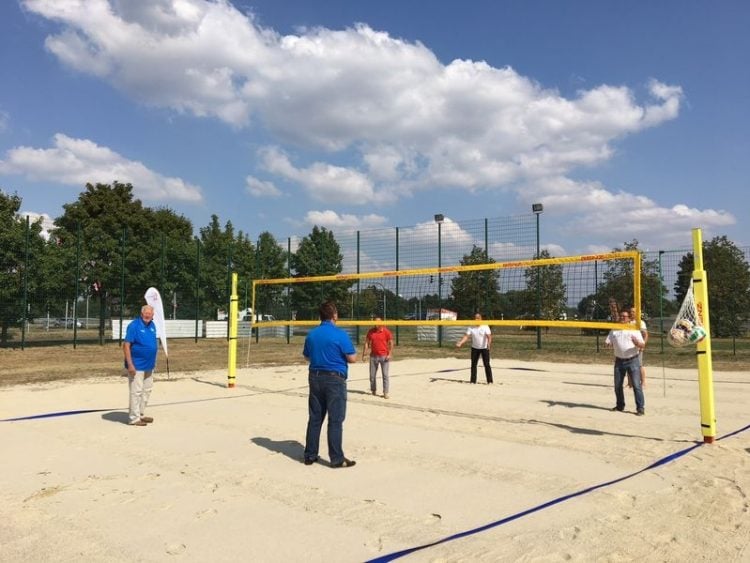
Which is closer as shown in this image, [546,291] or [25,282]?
[25,282]

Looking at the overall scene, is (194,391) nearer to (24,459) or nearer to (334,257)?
(24,459)

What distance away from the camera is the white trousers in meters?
7.96

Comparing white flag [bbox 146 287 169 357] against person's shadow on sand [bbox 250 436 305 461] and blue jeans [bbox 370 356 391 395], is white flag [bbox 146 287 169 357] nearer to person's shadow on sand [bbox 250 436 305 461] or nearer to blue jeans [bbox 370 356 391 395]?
blue jeans [bbox 370 356 391 395]

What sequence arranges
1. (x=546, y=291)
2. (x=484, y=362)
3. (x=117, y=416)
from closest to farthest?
1. (x=117, y=416)
2. (x=484, y=362)
3. (x=546, y=291)

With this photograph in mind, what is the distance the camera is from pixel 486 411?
9.38 m

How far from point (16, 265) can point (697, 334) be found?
21.7 metres

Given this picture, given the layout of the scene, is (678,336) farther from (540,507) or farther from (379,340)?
(379,340)

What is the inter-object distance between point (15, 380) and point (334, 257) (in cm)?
1949

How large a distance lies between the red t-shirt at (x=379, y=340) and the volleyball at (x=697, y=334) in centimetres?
525

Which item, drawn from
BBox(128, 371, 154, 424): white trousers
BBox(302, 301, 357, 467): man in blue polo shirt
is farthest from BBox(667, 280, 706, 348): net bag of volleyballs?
BBox(128, 371, 154, 424): white trousers

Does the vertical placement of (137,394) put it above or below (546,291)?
below

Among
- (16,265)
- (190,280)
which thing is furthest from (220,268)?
(16,265)

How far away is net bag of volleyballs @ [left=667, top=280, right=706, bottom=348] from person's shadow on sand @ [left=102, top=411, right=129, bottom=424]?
7.08m

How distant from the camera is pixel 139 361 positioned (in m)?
8.10
